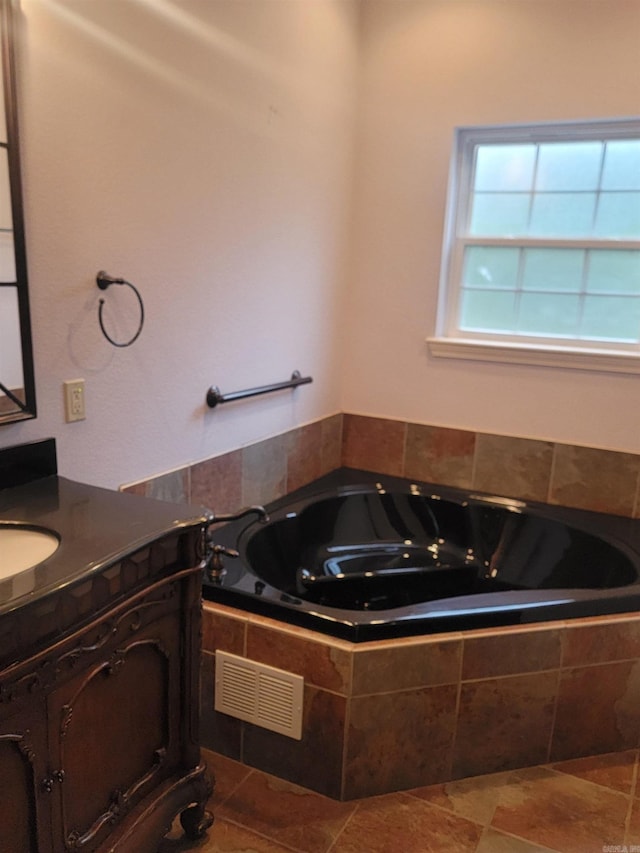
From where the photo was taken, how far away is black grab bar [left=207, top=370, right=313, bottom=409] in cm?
231

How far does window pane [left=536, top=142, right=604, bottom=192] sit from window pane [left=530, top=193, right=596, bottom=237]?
34 mm

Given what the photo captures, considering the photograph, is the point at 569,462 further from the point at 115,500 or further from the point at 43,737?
the point at 43,737

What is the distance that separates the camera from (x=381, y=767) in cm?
188

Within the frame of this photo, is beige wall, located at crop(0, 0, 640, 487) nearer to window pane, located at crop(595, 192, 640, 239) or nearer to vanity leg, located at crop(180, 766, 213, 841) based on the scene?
window pane, located at crop(595, 192, 640, 239)

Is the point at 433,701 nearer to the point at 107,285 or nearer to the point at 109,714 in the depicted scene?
the point at 109,714

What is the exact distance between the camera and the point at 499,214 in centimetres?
287

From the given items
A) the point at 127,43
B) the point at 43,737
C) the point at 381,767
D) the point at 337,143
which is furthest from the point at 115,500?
the point at 337,143

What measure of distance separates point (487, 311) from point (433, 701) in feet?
5.49


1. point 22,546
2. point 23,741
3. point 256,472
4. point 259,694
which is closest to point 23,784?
point 23,741

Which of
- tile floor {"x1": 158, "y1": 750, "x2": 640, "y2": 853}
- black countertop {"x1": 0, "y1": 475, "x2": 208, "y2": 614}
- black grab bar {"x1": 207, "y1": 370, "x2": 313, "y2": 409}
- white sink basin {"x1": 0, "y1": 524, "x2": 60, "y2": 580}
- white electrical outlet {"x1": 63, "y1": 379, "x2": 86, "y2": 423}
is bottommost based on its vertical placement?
tile floor {"x1": 158, "y1": 750, "x2": 640, "y2": 853}

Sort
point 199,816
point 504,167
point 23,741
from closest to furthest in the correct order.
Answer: point 23,741
point 199,816
point 504,167

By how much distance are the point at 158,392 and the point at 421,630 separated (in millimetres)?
1023

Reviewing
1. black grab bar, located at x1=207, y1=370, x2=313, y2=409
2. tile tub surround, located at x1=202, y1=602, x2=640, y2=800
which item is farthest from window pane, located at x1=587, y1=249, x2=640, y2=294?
tile tub surround, located at x1=202, y1=602, x2=640, y2=800

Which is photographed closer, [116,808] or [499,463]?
[116,808]
